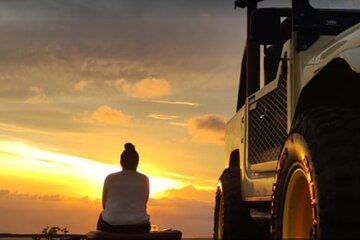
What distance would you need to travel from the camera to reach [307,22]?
225 inches

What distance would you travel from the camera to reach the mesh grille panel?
19.8 feet

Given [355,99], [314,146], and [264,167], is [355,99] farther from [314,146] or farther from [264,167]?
[264,167]

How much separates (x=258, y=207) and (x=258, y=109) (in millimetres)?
1094

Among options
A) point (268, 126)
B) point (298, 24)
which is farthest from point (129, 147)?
point (298, 24)

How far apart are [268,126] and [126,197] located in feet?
5.90

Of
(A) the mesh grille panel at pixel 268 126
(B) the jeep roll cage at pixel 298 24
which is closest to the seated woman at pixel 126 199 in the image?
(A) the mesh grille panel at pixel 268 126

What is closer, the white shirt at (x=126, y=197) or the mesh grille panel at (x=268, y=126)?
the mesh grille panel at (x=268, y=126)

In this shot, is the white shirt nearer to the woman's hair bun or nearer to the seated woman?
the seated woman

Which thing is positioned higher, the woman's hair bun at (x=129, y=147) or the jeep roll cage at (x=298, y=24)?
the jeep roll cage at (x=298, y=24)

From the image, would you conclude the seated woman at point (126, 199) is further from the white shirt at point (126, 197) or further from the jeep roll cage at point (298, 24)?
the jeep roll cage at point (298, 24)

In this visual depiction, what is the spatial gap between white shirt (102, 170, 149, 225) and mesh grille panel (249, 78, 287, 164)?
1251mm

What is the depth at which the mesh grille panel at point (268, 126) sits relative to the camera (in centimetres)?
602

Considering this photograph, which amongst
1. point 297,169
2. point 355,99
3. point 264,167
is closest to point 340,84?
point 355,99

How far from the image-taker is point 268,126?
6.67 m
